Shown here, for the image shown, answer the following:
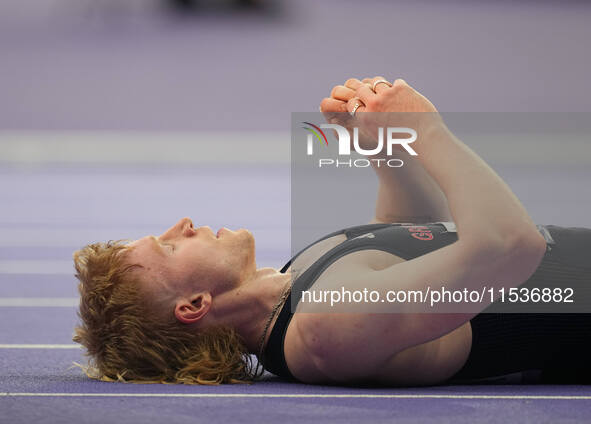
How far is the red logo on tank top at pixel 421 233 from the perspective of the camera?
239 centimetres

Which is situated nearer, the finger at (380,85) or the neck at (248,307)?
the finger at (380,85)

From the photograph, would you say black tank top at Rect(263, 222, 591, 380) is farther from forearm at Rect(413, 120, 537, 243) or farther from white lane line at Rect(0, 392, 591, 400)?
forearm at Rect(413, 120, 537, 243)

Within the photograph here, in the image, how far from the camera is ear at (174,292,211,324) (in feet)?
7.92

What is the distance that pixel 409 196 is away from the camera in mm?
2711

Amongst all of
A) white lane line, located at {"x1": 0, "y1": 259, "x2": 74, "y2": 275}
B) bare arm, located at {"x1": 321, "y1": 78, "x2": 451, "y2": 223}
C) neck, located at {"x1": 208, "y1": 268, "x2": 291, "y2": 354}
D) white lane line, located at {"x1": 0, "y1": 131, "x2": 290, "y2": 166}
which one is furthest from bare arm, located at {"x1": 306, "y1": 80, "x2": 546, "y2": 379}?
white lane line, located at {"x1": 0, "y1": 131, "x2": 290, "y2": 166}

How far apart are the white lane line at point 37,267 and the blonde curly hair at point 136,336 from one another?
254 centimetres

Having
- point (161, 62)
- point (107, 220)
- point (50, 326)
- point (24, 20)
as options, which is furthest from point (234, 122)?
point (50, 326)

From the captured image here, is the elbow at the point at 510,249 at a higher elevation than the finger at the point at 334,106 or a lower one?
lower

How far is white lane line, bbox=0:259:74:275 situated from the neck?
8.76 ft

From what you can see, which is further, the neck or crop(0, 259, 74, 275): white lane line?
crop(0, 259, 74, 275): white lane line

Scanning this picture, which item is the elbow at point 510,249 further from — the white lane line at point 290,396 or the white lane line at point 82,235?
the white lane line at point 82,235

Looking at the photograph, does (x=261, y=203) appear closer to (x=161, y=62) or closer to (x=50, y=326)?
(x=50, y=326)
